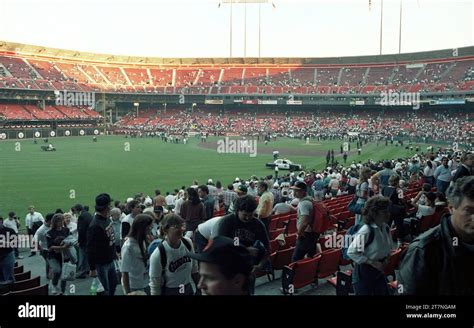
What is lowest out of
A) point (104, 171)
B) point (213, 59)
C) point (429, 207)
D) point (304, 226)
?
point (104, 171)

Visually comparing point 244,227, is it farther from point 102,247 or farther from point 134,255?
point 102,247

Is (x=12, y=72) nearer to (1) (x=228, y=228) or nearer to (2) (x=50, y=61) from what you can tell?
(2) (x=50, y=61)

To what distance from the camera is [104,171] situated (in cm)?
2903

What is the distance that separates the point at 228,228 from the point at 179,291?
0.99m

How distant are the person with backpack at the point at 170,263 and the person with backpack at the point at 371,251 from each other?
1.97 meters

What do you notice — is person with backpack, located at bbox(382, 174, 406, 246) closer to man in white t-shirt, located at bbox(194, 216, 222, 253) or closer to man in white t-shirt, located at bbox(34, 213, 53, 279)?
man in white t-shirt, located at bbox(194, 216, 222, 253)

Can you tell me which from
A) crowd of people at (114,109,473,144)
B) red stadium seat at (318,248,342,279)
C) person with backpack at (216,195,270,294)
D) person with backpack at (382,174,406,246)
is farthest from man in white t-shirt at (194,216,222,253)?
crowd of people at (114,109,473,144)

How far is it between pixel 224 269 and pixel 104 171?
2729 centimetres

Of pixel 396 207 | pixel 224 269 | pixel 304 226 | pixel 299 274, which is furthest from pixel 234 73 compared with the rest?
pixel 224 269

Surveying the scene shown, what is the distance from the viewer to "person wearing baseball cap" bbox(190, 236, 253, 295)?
126 inches

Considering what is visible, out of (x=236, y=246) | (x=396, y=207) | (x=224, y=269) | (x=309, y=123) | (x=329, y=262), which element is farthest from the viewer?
Answer: (x=309, y=123)

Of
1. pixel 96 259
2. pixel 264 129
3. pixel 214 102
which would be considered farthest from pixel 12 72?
pixel 96 259

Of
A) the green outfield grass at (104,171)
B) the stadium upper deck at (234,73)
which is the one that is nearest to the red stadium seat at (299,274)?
the green outfield grass at (104,171)

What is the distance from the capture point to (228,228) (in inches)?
215
